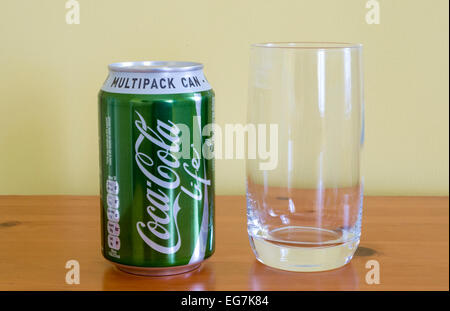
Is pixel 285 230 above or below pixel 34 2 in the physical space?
below

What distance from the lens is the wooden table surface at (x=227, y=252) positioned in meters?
0.80

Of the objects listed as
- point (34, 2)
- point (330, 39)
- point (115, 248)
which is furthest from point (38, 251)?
point (330, 39)

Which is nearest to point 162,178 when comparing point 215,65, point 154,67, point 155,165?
point 155,165

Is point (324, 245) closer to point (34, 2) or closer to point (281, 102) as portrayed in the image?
point (281, 102)

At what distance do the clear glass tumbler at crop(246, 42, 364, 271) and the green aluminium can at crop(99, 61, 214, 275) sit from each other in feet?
0.24

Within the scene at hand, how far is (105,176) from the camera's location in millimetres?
816

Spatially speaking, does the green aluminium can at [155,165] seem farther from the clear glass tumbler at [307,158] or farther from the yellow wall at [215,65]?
the yellow wall at [215,65]

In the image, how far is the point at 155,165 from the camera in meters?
0.78

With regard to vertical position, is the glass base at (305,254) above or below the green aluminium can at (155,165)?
below

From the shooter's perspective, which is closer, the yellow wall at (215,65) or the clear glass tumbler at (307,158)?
the clear glass tumbler at (307,158)

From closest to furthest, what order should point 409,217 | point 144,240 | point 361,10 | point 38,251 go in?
1. point 144,240
2. point 38,251
3. point 409,217
4. point 361,10

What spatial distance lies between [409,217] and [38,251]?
0.56 metres

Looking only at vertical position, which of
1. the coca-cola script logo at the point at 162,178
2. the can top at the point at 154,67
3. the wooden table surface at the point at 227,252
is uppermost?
the can top at the point at 154,67

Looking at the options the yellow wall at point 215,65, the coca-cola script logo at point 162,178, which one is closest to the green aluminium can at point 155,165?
the coca-cola script logo at point 162,178
